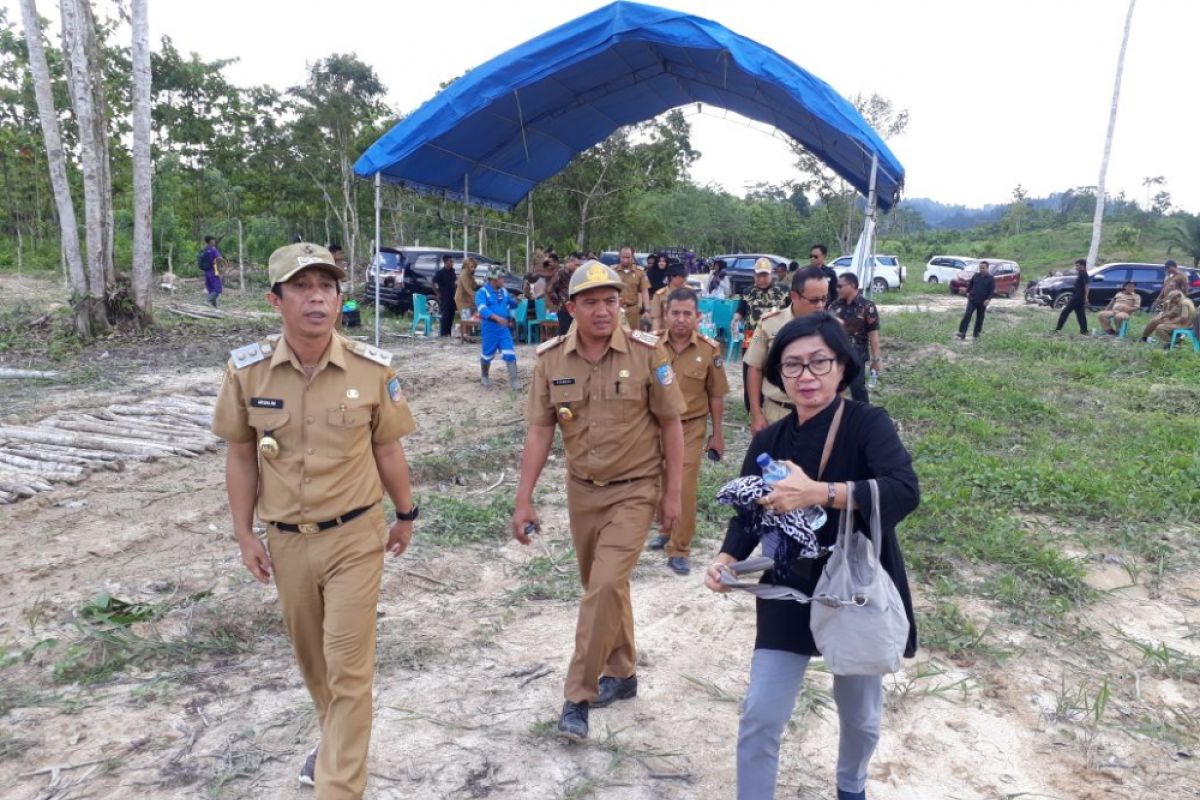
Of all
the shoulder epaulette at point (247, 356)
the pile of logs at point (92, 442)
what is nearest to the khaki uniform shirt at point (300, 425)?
the shoulder epaulette at point (247, 356)

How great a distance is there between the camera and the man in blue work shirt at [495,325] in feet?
29.1

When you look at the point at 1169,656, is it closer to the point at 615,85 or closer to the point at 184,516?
the point at 184,516

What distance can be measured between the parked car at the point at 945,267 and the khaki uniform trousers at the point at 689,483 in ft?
87.4

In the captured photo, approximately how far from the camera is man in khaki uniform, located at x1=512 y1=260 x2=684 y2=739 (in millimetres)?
2941

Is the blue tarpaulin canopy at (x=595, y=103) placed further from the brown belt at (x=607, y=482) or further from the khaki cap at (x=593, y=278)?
the brown belt at (x=607, y=482)

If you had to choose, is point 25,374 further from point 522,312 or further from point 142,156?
point 522,312

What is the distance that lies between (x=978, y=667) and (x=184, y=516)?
4.72 metres

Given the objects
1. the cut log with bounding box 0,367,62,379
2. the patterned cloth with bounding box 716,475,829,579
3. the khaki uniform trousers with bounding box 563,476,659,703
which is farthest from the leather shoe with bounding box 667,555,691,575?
the cut log with bounding box 0,367,62,379

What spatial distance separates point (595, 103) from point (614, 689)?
11.9m

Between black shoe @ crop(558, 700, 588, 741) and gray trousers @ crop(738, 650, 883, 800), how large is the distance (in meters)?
0.78

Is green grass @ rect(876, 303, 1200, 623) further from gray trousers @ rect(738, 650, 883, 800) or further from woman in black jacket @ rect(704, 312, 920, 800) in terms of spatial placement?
woman in black jacket @ rect(704, 312, 920, 800)

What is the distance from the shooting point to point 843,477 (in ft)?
6.77

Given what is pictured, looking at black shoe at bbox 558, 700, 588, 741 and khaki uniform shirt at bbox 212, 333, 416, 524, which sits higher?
khaki uniform shirt at bbox 212, 333, 416, 524

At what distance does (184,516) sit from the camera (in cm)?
507
